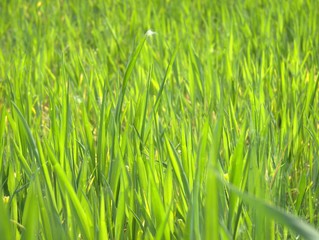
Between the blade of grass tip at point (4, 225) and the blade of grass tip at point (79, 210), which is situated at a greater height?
the blade of grass tip at point (4, 225)

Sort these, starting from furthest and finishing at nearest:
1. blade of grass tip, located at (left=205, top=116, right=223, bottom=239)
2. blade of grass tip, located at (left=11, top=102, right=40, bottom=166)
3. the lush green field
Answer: blade of grass tip, located at (left=11, top=102, right=40, bottom=166), the lush green field, blade of grass tip, located at (left=205, top=116, right=223, bottom=239)

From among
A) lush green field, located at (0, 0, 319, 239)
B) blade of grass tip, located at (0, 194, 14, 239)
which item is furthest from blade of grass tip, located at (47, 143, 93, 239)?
blade of grass tip, located at (0, 194, 14, 239)

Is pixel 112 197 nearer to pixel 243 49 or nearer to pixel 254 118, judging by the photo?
pixel 254 118

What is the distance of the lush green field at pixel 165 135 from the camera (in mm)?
856

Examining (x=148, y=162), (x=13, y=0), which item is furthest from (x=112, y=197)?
(x=13, y=0)

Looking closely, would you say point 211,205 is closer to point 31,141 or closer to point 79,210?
point 79,210

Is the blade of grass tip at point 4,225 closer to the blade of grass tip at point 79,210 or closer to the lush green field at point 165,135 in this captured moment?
the lush green field at point 165,135

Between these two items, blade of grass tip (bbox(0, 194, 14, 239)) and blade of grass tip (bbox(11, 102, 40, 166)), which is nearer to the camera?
blade of grass tip (bbox(0, 194, 14, 239))

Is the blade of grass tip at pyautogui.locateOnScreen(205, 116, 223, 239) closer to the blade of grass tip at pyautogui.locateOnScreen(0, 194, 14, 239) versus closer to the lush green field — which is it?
the lush green field

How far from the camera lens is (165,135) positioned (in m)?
1.09

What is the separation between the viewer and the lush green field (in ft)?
2.81

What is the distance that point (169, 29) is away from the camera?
2.54 meters

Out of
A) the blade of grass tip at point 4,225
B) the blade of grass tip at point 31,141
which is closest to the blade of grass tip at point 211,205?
the blade of grass tip at point 4,225

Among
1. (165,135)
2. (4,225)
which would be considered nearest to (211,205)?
(4,225)
